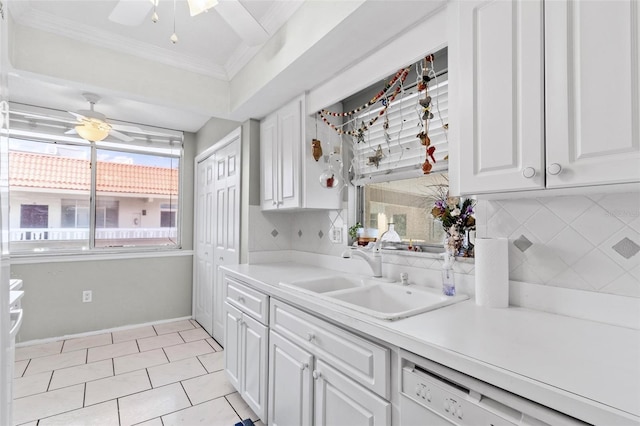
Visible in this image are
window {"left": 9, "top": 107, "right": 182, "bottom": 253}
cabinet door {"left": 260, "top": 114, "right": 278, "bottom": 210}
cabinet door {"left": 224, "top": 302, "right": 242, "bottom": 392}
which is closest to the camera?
cabinet door {"left": 224, "top": 302, "right": 242, "bottom": 392}

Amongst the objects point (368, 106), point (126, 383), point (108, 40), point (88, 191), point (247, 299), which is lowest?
point (126, 383)

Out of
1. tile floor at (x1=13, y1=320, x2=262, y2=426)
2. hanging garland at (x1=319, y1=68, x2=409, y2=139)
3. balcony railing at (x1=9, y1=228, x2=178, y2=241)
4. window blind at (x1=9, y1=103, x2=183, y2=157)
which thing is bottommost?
tile floor at (x1=13, y1=320, x2=262, y2=426)

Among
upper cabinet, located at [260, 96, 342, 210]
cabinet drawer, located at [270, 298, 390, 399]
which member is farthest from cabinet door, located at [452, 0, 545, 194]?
upper cabinet, located at [260, 96, 342, 210]

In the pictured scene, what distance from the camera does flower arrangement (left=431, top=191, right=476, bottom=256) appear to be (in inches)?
60.9

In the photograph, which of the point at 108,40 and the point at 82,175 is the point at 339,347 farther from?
the point at 82,175

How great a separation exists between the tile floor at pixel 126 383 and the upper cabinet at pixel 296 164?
149cm

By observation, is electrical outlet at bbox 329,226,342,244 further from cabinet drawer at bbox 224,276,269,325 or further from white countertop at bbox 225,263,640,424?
white countertop at bbox 225,263,640,424

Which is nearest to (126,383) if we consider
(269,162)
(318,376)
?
(318,376)

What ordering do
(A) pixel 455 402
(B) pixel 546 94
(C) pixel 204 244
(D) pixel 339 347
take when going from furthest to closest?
(C) pixel 204 244 → (D) pixel 339 347 → (B) pixel 546 94 → (A) pixel 455 402

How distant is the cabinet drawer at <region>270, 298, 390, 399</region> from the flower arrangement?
665mm

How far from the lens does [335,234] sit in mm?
2416

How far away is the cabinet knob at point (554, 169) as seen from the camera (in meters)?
0.96

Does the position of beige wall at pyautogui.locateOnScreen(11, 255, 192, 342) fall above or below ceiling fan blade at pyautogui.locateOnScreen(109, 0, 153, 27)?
below

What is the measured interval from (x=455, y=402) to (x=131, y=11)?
2125mm
